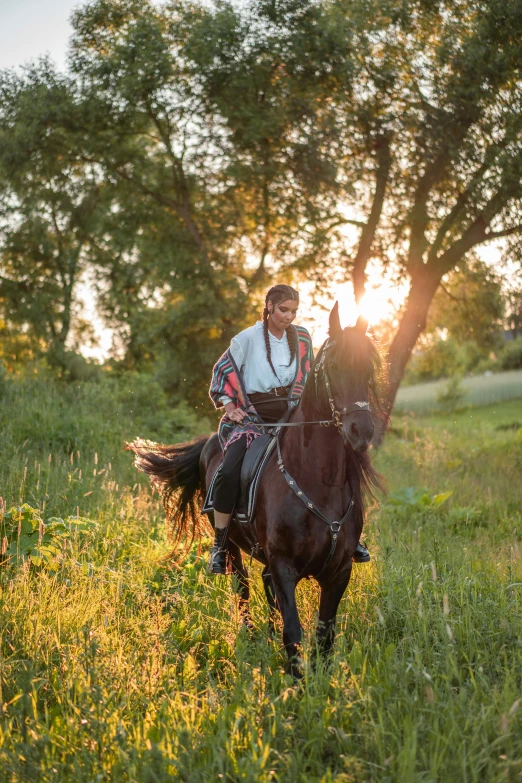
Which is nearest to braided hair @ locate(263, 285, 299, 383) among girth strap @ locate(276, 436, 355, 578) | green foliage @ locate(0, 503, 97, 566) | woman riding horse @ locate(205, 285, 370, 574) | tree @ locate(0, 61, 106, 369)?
woman riding horse @ locate(205, 285, 370, 574)

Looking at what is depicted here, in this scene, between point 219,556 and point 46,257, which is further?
point 46,257

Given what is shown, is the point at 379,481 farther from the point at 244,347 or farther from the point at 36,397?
the point at 36,397

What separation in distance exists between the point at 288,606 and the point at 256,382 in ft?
6.34

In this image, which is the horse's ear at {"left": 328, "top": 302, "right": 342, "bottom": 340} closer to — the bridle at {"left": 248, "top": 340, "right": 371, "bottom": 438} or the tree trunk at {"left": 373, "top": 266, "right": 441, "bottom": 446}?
the bridle at {"left": 248, "top": 340, "right": 371, "bottom": 438}

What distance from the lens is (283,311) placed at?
5.99 meters

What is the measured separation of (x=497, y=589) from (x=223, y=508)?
2265mm

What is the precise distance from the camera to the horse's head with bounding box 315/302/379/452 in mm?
4590

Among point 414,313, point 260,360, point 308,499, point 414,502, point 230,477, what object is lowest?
point 414,502

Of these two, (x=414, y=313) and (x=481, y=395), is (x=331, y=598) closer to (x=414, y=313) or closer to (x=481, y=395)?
(x=414, y=313)

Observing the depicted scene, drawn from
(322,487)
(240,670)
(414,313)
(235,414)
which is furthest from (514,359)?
(240,670)

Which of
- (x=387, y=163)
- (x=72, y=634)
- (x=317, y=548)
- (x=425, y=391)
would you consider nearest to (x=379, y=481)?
(x=317, y=548)

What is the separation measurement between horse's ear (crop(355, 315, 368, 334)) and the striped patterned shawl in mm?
1310

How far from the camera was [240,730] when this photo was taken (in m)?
3.90


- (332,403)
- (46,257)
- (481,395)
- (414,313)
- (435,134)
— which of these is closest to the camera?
(332,403)
